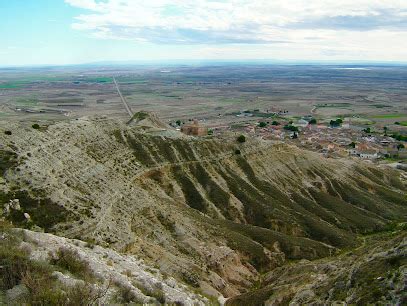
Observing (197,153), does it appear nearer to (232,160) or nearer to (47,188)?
(232,160)

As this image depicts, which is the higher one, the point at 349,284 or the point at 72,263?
the point at 72,263

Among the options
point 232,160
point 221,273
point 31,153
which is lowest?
point 221,273

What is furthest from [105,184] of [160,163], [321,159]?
[321,159]

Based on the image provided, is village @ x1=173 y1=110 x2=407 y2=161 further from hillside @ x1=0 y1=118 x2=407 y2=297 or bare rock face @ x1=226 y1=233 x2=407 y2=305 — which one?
bare rock face @ x1=226 y1=233 x2=407 y2=305

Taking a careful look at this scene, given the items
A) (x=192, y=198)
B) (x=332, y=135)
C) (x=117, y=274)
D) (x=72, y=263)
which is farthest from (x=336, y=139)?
(x=72, y=263)

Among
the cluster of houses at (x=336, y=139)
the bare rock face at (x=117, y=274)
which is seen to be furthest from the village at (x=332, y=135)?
the bare rock face at (x=117, y=274)

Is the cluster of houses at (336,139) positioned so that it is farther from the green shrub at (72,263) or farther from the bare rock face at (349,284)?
the green shrub at (72,263)

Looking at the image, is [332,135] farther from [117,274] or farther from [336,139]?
[117,274]

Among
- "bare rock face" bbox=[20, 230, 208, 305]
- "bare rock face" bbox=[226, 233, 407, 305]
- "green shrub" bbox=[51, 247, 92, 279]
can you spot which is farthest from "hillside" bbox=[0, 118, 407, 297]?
"green shrub" bbox=[51, 247, 92, 279]
